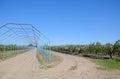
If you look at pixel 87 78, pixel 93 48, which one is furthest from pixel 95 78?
pixel 93 48

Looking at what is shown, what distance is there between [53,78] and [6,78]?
2.62 meters

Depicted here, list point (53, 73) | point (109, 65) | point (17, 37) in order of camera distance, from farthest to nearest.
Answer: point (17, 37) → point (109, 65) → point (53, 73)

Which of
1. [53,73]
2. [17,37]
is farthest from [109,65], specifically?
[17,37]

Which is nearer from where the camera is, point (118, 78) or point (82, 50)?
point (118, 78)

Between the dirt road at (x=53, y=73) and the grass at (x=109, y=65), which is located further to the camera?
the grass at (x=109, y=65)

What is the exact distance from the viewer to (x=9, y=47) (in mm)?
40812

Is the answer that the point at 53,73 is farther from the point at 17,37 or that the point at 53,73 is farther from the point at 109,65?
the point at 17,37

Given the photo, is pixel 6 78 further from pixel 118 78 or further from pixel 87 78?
pixel 118 78

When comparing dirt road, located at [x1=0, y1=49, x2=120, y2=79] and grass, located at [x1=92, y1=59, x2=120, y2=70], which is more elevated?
dirt road, located at [x1=0, y1=49, x2=120, y2=79]

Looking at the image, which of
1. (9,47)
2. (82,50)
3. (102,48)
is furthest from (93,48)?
(9,47)

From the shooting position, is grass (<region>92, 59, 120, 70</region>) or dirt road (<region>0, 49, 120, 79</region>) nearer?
dirt road (<region>0, 49, 120, 79</region>)

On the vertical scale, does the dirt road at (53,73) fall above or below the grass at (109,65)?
above

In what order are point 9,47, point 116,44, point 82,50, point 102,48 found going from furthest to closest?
point 82,50
point 102,48
point 9,47
point 116,44

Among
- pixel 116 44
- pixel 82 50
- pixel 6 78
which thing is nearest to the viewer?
pixel 6 78
